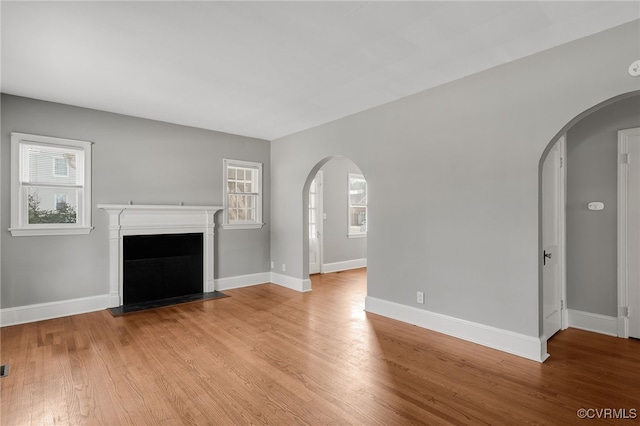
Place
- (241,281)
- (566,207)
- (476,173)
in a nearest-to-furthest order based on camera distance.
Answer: (476,173) → (566,207) → (241,281)

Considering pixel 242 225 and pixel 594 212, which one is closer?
pixel 594 212

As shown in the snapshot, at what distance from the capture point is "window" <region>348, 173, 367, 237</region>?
7.77 m

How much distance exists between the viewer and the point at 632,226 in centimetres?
334

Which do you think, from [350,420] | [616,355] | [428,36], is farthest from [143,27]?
[616,355]

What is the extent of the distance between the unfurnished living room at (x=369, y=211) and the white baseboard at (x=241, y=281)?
0.15 metres

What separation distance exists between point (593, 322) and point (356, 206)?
5030mm

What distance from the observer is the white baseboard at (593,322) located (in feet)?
11.3

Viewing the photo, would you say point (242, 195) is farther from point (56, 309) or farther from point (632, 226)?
point (632, 226)

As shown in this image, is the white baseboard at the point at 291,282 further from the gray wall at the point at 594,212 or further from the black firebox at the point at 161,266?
the gray wall at the point at 594,212

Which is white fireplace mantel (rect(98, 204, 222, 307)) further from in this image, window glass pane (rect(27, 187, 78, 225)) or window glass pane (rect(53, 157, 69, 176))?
window glass pane (rect(53, 157, 69, 176))

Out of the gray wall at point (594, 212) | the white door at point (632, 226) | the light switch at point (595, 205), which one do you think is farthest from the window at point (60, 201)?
the white door at point (632, 226)

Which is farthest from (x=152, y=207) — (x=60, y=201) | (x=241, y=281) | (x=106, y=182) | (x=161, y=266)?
(x=241, y=281)

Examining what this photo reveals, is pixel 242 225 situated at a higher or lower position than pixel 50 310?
higher

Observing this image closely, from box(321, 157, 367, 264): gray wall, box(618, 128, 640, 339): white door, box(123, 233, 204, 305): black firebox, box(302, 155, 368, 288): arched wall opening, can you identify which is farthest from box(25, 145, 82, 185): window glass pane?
box(618, 128, 640, 339): white door
